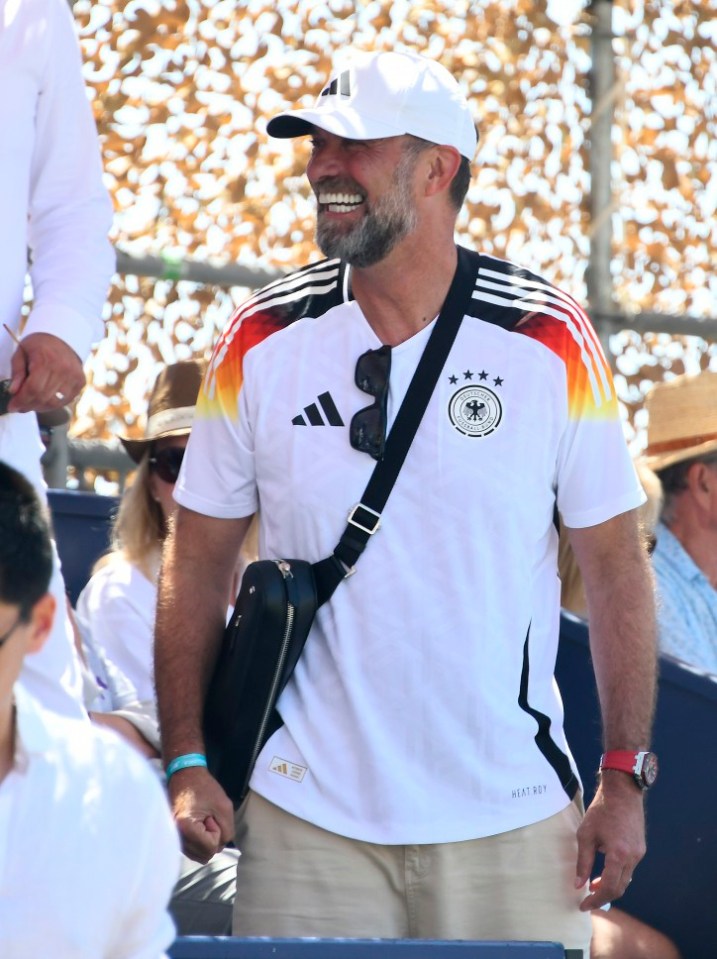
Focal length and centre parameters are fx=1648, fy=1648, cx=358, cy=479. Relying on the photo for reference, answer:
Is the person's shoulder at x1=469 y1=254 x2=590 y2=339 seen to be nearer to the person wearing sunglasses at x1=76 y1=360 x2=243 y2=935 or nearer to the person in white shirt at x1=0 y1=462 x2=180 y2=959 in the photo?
the person wearing sunglasses at x1=76 y1=360 x2=243 y2=935

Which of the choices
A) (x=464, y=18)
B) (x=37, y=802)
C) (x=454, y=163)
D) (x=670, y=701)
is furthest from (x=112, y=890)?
(x=464, y=18)

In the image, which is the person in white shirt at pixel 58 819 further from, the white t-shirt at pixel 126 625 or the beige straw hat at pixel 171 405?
the beige straw hat at pixel 171 405

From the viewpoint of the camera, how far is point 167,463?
4586mm

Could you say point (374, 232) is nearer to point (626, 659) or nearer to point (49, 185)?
point (49, 185)

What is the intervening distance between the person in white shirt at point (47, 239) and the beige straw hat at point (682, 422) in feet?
8.19

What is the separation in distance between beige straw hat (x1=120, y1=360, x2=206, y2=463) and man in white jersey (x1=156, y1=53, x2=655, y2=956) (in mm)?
1477

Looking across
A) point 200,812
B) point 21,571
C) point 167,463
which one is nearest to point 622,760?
point 200,812

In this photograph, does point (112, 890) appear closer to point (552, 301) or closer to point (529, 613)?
point (529, 613)

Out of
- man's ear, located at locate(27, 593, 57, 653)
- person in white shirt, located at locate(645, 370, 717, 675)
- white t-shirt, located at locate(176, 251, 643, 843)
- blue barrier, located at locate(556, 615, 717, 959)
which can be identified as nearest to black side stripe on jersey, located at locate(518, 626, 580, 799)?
white t-shirt, located at locate(176, 251, 643, 843)

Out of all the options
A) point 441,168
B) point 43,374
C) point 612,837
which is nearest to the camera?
point 43,374

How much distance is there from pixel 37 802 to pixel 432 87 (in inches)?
72.3

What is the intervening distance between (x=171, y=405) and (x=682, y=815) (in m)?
1.80

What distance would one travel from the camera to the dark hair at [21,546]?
175cm

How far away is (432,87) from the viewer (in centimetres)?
316
